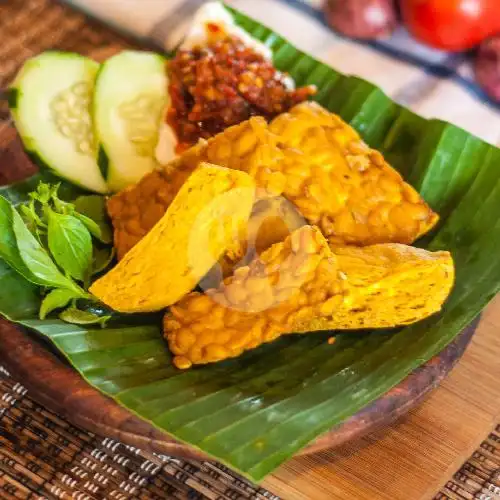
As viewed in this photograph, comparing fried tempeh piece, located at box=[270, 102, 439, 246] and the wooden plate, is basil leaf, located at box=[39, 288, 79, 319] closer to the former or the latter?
the wooden plate

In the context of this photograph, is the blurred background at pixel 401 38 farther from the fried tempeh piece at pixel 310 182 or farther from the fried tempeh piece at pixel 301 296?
the fried tempeh piece at pixel 301 296

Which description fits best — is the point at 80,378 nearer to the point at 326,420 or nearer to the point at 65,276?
the point at 65,276

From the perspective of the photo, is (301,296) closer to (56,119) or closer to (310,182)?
(310,182)

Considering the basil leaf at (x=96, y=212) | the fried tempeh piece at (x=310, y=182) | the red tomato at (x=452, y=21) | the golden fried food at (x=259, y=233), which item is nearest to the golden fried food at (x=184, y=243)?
the golden fried food at (x=259, y=233)

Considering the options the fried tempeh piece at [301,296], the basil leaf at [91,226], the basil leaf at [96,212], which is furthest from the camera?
the basil leaf at [96,212]

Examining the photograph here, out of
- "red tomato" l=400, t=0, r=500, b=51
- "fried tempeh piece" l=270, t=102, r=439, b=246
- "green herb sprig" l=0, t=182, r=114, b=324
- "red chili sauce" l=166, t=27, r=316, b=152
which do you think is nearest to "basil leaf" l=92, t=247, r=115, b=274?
"green herb sprig" l=0, t=182, r=114, b=324

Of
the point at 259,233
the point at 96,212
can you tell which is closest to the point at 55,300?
the point at 96,212
